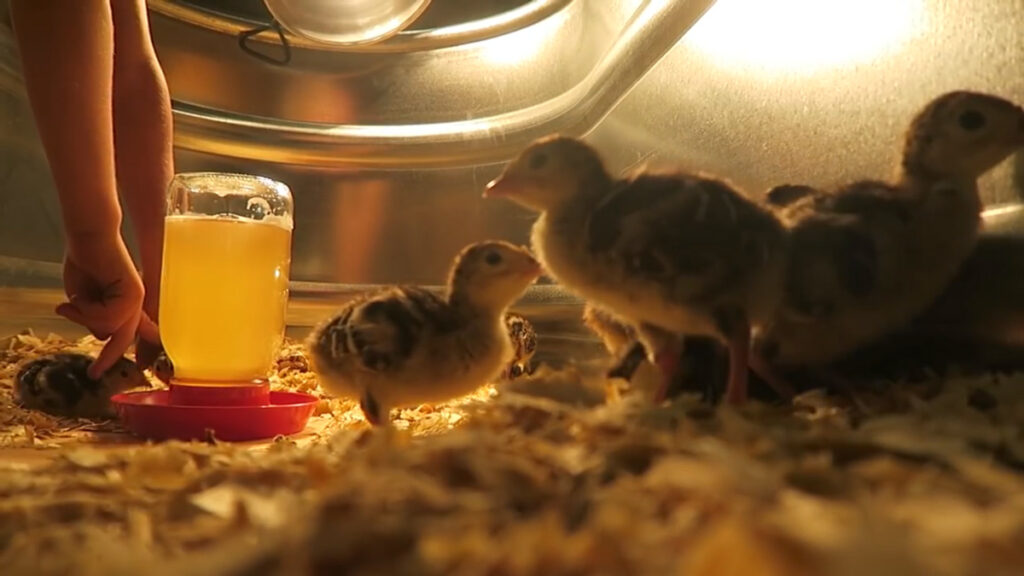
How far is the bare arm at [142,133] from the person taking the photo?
1822 mm

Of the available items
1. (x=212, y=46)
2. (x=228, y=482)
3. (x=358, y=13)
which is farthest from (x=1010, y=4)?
(x=212, y=46)

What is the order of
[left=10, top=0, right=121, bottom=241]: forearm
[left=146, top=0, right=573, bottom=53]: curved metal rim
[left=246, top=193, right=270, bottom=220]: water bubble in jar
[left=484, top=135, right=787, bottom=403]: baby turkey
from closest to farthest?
[left=484, top=135, right=787, bottom=403]: baby turkey, [left=10, top=0, right=121, bottom=241]: forearm, [left=246, top=193, right=270, bottom=220]: water bubble in jar, [left=146, top=0, right=573, bottom=53]: curved metal rim

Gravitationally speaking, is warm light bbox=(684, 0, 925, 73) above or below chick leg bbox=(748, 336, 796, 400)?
above

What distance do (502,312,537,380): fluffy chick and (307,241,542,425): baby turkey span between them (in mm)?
444

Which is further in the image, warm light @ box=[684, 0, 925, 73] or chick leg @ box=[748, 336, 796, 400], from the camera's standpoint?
warm light @ box=[684, 0, 925, 73]

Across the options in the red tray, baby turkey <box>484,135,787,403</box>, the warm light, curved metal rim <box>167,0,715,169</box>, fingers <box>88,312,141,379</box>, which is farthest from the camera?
curved metal rim <box>167,0,715,169</box>

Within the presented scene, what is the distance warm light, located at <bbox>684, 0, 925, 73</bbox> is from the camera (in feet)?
4.00

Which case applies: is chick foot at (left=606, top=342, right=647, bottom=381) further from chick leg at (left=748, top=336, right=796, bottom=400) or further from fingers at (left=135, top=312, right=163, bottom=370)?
fingers at (left=135, top=312, right=163, bottom=370)

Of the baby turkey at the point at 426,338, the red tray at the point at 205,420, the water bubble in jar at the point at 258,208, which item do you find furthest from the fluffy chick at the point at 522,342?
the water bubble in jar at the point at 258,208

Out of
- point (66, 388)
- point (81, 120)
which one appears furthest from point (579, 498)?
point (66, 388)

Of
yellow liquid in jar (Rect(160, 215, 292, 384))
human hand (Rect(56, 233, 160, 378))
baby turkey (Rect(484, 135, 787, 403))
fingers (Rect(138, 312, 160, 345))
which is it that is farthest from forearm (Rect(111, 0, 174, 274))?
baby turkey (Rect(484, 135, 787, 403))

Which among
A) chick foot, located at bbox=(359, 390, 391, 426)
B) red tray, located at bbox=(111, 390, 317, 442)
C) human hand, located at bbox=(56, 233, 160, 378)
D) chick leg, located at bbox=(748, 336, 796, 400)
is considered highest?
human hand, located at bbox=(56, 233, 160, 378)

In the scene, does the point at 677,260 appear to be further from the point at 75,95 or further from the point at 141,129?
the point at 141,129

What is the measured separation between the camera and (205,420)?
1.44m
